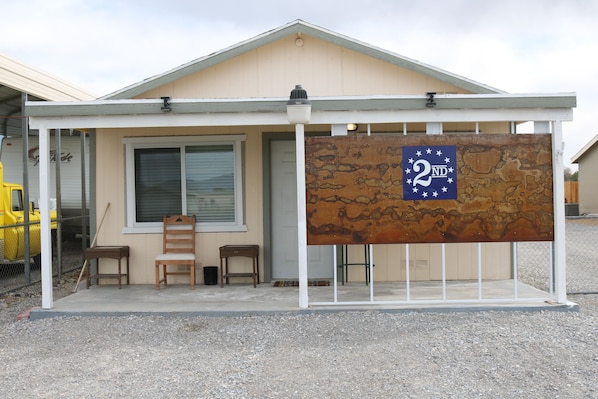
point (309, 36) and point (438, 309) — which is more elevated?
point (309, 36)

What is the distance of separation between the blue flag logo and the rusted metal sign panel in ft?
0.04

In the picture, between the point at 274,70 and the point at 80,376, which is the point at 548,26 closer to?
the point at 274,70

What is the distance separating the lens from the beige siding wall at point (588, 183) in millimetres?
24891

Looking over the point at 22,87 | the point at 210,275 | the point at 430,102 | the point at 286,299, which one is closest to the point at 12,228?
the point at 22,87

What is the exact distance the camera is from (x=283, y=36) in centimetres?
764

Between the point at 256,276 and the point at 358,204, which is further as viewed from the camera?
the point at 256,276

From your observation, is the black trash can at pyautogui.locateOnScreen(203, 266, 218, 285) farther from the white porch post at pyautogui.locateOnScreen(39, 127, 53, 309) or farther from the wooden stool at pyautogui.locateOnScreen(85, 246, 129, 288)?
the white porch post at pyautogui.locateOnScreen(39, 127, 53, 309)

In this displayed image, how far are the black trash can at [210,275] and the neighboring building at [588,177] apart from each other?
72.3ft

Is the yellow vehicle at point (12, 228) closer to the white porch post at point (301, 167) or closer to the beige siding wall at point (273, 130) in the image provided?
the beige siding wall at point (273, 130)

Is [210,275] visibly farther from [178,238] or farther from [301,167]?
[301,167]

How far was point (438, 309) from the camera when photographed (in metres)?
6.09

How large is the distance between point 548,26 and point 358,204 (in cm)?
728

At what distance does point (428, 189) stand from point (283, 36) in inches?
126

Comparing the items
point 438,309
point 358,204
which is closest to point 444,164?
point 358,204
